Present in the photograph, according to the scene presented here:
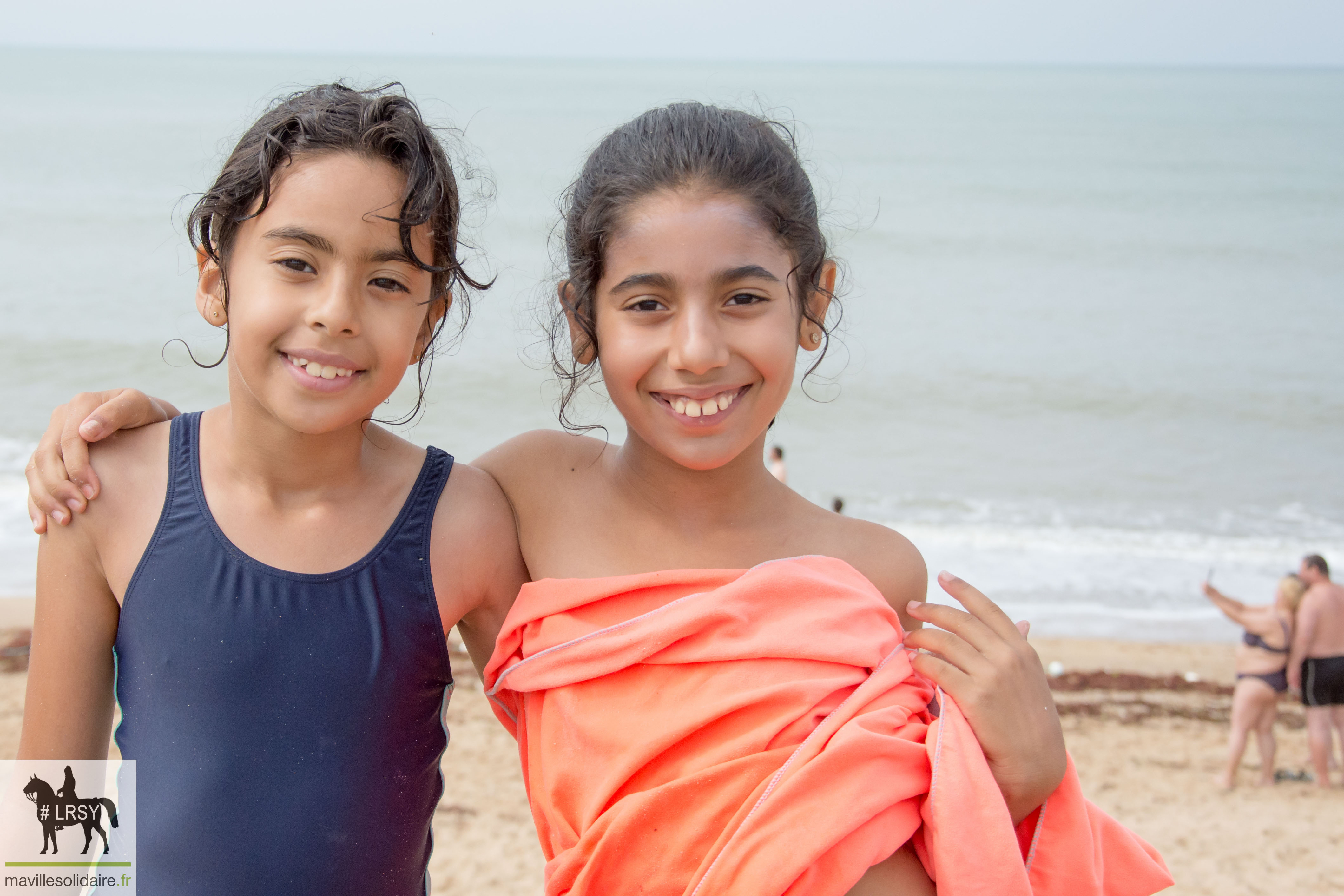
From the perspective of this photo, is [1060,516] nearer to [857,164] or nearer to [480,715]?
[480,715]

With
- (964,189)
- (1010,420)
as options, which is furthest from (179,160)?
(1010,420)

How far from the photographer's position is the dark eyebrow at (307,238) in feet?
5.39

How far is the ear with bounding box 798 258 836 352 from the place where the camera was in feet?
6.61

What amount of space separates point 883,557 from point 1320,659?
218 inches

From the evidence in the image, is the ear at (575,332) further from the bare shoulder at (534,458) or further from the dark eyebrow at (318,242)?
the dark eyebrow at (318,242)

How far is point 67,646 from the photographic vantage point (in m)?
1.67

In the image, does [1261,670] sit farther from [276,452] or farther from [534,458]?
[276,452]

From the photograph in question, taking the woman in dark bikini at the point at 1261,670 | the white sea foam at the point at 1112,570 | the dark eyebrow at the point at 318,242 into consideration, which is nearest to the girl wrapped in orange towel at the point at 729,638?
the dark eyebrow at the point at 318,242

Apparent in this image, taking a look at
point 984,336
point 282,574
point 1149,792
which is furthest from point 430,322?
point 984,336

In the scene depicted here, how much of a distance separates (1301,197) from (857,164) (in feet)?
37.1

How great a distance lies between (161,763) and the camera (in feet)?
5.51

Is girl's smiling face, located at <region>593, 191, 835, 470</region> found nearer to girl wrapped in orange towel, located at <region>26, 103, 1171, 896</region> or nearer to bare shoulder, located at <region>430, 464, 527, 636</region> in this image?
girl wrapped in orange towel, located at <region>26, 103, 1171, 896</region>

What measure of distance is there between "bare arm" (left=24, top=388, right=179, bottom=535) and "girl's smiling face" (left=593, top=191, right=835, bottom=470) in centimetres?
82

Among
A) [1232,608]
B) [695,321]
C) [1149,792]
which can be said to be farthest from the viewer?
[1232,608]
